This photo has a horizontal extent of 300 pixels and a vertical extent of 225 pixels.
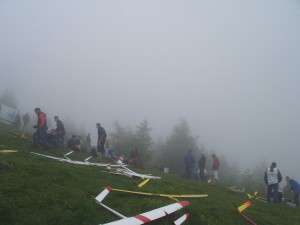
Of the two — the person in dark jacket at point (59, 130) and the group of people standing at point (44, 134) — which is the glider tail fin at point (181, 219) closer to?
the group of people standing at point (44, 134)

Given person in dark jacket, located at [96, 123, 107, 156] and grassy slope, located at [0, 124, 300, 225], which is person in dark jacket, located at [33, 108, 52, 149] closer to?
person in dark jacket, located at [96, 123, 107, 156]

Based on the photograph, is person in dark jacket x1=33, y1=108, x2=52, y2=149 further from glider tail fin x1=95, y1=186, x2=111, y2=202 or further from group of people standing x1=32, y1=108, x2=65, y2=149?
glider tail fin x1=95, y1=186, x2=111, y2=202

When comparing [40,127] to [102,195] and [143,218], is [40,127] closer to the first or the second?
[102,195]

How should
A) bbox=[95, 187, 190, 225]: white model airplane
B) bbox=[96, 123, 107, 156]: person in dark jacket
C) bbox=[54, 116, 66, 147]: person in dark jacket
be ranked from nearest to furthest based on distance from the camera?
bbox=[95, 187, 190, 225]: white model airplane, bbox=[96, 123, 107, 156]: person in dark jacket, bbox=[54, 116, 66, 147]: person in dark jacket

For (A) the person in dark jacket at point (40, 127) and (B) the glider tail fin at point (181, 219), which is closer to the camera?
(B) the glider tail fin at point (181, 219)

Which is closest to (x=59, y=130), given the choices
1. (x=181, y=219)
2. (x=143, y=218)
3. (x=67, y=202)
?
(x=67, y=202)

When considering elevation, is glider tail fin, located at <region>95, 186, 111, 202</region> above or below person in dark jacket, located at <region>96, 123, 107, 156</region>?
below

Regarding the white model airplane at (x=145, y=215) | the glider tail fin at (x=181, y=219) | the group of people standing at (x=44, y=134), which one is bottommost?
the glider tail fin at (x=181, y=219)

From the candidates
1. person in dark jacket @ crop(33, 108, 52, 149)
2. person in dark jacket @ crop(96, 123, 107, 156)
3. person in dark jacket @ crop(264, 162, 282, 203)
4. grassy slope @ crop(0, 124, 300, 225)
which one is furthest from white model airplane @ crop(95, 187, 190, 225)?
person in dark jacket @ crop(96, 123, 107, 156)

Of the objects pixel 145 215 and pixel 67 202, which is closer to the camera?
pixel 145 215

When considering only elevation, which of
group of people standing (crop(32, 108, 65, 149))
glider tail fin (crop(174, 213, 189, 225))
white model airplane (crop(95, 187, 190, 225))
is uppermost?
group of people standing (crop(32, 108, 65, 149))

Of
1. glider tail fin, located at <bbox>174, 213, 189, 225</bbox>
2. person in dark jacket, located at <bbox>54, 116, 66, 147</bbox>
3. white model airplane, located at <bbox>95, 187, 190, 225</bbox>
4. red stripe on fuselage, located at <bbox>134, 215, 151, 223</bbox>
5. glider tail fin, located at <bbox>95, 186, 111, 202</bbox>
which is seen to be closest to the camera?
white model airplane, located at <bbox>95, 187, 190, 225</bbox>

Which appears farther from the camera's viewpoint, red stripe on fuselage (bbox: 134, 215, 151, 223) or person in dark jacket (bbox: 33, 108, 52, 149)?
person in dark jacket (bbox: 33, 108, 52, 149)

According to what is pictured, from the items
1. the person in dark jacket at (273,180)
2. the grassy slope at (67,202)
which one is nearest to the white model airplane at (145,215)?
the grassy slope at (67,202)
